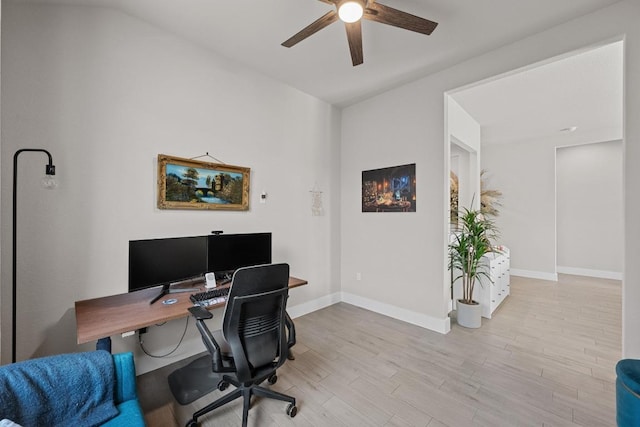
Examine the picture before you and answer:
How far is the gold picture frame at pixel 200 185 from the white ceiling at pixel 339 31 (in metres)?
1.21

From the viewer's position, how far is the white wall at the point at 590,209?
533cm

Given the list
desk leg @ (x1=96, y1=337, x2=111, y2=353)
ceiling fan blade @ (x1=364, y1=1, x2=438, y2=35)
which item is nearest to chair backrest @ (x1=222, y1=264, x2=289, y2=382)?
desk leg @ (x1=96, y1=337, x2=111, y2=353)

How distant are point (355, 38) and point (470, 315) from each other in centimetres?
325

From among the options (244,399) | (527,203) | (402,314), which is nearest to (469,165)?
(527,203)

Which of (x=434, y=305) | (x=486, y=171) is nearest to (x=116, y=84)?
(x=434, y=305)

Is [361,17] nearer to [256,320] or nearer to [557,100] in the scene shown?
[256,320]

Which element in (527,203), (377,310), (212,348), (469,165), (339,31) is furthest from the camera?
(527,203)

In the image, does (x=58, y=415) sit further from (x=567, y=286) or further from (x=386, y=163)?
(x=567, y=286)

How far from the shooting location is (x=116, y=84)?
213 centimetres

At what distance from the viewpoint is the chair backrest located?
1.57 meters

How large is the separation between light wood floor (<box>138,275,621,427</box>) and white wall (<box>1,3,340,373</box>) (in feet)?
3.13

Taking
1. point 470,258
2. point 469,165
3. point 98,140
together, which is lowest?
point 470,258

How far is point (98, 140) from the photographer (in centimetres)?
205

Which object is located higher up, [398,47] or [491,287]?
[398,47]
